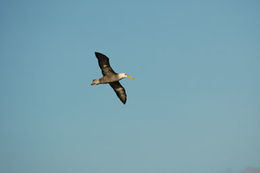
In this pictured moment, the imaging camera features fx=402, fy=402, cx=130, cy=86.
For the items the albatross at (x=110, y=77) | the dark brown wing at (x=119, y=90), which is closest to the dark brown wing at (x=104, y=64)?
the albatross at (x=110, y=77)

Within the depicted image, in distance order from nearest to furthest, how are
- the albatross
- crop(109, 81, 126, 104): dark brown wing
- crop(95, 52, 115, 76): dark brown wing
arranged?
1. crop(95, 52, 115, 76): dark brown wing
2. the albatross
3. crop(109, 81, 126, 104): dark brown wing

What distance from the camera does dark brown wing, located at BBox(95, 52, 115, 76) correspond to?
44.4 meters

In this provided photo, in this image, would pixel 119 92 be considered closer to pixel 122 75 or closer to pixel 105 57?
pixel 122 75

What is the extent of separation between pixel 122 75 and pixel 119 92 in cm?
240

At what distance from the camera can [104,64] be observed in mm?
45250

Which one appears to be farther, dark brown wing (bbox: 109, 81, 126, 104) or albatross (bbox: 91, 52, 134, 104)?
dark brown wing (bbox: 109, 81, 126, 104)

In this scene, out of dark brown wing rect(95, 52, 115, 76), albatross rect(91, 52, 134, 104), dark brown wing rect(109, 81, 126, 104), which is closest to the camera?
dark brown wing rect(95, 52, 115, 76)

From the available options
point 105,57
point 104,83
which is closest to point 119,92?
point 104,83

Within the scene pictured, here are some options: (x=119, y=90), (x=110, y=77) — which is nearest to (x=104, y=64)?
(x=110, y=77)

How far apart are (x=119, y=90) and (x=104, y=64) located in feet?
14.9

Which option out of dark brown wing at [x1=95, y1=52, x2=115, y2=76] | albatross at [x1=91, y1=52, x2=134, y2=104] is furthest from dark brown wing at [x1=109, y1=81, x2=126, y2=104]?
dark brown wing at [x1=95, y1=52, x2=115, y2=76]

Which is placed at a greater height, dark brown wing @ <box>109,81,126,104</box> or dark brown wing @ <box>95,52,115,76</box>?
dark brown wing @ <box>95,52,115,76</box>

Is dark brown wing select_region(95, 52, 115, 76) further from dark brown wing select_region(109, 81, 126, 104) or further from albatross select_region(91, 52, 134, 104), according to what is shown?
dark brown wing select_region(109, 81, 126, 104)

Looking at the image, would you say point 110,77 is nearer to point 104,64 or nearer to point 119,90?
point 104,64
